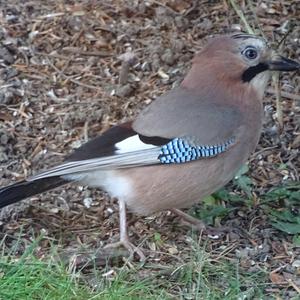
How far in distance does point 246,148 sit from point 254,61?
1.41 feet

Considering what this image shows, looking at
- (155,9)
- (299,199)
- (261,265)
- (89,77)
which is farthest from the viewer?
(155,9)

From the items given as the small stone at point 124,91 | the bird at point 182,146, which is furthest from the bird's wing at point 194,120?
the small stone at point 124,91

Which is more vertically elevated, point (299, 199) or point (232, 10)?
point (232, 10)

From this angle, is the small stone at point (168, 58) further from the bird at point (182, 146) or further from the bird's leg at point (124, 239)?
the bird's leg at point (124, 239)

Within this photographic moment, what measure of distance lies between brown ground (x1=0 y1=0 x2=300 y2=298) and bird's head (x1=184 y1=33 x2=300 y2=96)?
0.69 meters

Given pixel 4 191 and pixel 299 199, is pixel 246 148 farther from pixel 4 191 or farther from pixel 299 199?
pixel 4 191

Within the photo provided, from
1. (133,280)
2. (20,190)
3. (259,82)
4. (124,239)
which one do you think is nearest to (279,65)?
(259,82)

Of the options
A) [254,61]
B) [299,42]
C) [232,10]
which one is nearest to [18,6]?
[232,10]

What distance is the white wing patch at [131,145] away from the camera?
498cm

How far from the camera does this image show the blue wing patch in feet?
16.3

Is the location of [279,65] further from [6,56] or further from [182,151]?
[6,56]

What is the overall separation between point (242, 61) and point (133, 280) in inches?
47.8

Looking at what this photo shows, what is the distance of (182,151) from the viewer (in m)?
4.96

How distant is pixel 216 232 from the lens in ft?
17.1
